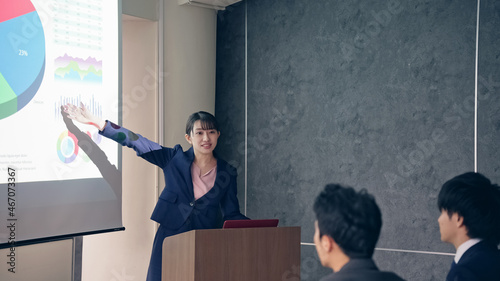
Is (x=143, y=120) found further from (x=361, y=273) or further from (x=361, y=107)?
(x=361, y=273)

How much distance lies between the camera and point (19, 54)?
8.50 feet

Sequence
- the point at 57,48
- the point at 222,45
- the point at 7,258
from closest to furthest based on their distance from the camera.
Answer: the point at 7,258
the point at 57,48
the point at 222,45

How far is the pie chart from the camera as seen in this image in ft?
8.23

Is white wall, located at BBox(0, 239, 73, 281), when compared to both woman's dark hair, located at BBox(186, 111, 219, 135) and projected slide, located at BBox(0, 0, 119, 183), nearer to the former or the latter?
projected slide, located at BBox(0, 0, 119, 183)

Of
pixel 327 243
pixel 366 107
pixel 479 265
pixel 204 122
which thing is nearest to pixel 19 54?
pixel 204 122

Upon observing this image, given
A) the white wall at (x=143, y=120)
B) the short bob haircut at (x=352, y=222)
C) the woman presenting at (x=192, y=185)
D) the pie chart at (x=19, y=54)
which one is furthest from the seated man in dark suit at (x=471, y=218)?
the white wall at (x=143, y=120)

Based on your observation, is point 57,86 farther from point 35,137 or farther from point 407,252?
point 407,252

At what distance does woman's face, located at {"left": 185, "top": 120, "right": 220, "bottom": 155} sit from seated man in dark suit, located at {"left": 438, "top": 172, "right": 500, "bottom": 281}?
5.22ft

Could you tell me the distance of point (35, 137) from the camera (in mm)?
2639

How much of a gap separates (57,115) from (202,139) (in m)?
0.85

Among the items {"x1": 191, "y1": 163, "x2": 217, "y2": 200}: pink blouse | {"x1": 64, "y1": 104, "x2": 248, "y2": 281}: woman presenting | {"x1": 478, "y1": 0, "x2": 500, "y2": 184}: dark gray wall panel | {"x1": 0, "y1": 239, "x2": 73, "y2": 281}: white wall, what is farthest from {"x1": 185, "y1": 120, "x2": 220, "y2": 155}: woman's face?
{"x1": 478, "y1": 0, "x2": 500, "y2": 184}: dark gray wall panel

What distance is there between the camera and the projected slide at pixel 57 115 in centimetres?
254

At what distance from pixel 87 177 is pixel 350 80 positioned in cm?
180

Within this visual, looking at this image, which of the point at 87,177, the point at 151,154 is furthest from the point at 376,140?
the point at 87,177
